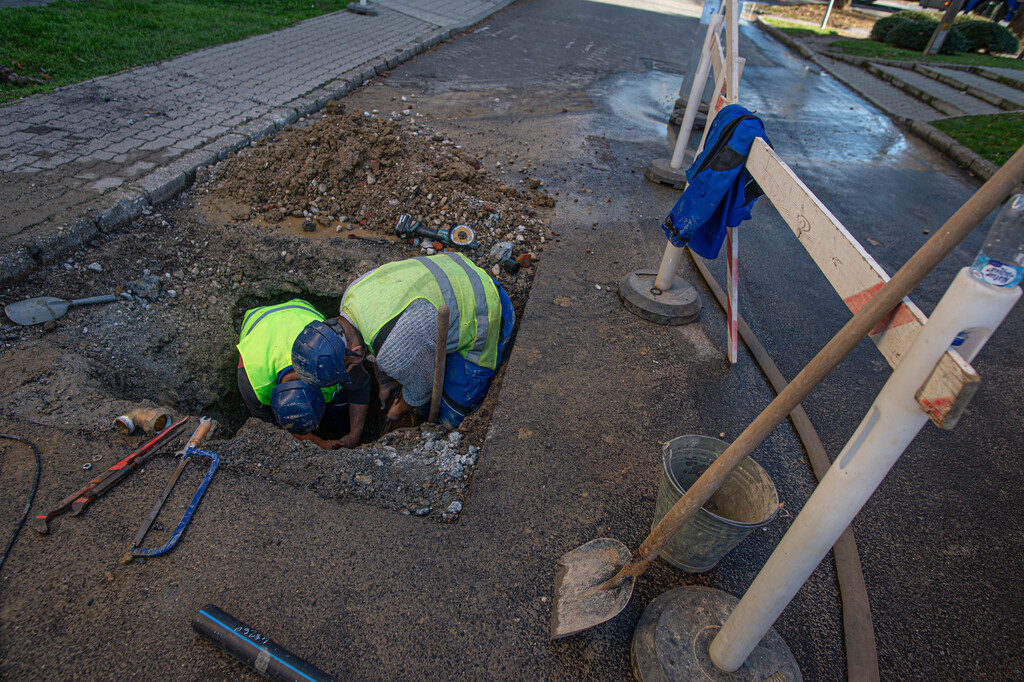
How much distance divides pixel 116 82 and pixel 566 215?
5623 millimetres

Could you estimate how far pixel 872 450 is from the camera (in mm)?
1281

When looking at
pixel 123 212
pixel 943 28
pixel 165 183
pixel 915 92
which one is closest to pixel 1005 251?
pixel 123 212

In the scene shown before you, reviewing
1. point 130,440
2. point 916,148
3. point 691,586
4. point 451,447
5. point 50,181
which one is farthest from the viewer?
point 916,148

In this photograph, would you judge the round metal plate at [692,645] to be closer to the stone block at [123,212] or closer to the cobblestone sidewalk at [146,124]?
the cobblestone sidewalk at [146,124]

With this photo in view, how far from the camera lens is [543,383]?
3.17 meters

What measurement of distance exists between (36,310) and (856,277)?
4.44 m

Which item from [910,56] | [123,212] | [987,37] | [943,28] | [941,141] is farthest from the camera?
[987,37]

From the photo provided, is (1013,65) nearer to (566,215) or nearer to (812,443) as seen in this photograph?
(566,215)

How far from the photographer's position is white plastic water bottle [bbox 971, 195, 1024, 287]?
3.43 feet

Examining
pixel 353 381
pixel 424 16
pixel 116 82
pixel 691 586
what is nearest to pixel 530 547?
pixel 691 586

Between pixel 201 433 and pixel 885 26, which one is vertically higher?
pixel 885 26

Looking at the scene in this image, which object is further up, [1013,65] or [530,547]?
[1013,65]

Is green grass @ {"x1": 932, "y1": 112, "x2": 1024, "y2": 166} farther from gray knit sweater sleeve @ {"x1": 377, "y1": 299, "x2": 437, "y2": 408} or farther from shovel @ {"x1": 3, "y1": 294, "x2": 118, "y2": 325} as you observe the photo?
shovel @ {"x1": 3, "y1": 294, "x2": 118, "y2": 325}

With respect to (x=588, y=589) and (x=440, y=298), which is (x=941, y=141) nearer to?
(x=440, y=298)
